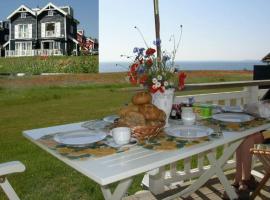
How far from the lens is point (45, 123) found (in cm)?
785

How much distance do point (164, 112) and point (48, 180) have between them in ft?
8.17

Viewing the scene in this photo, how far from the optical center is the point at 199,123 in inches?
70.4

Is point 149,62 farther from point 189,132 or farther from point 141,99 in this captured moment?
point 189,132

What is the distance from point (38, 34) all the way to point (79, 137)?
3399mm

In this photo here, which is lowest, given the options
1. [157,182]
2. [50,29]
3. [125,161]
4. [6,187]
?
[157,182]

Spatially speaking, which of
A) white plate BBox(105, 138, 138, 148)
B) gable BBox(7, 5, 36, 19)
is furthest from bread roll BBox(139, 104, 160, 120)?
gable BBox(7, 5, 36, 19)

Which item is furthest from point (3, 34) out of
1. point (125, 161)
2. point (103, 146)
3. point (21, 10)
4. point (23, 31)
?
point (125, 161)

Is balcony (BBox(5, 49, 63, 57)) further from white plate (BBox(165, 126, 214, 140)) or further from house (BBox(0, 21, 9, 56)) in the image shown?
white plate (BBox(165, 126, 214, 140))

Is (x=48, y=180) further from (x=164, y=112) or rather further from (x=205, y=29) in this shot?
(x=205, y=29)

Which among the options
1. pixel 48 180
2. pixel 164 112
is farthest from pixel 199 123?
pixel 48 180

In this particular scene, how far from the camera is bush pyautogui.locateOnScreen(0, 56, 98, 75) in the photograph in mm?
4471

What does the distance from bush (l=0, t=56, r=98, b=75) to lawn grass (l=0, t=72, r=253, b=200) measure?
0.57 metres

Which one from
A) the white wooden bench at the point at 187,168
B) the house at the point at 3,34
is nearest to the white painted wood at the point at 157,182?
the white wooden bench at the point at 187,168

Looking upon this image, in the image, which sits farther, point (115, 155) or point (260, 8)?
point (260, 8)
